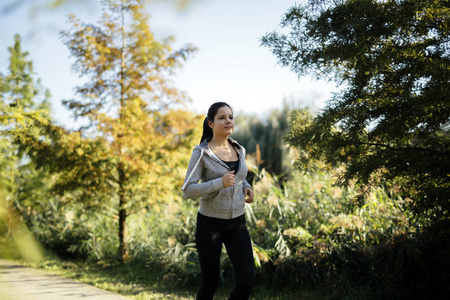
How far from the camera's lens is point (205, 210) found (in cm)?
310

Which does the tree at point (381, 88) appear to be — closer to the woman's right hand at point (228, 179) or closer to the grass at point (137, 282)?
the woman's right hand at point (228, 179)

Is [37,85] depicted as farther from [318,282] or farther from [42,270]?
[318,282]

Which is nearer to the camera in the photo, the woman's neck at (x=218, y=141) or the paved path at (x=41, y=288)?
the woman's neck at (x=218, y=141)

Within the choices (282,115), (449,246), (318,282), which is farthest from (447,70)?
(282,115)

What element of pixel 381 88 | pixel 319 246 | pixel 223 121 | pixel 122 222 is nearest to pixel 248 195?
pixel 223 121

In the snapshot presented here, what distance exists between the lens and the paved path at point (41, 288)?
4.86m

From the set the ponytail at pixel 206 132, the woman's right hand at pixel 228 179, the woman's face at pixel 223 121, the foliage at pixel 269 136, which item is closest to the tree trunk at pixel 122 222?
the ponytail at pixel 206 132

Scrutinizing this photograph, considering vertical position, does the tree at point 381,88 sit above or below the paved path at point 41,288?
above

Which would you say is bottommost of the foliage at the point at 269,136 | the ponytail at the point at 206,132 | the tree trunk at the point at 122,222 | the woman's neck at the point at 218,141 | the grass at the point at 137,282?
the grass at the point at 137,282

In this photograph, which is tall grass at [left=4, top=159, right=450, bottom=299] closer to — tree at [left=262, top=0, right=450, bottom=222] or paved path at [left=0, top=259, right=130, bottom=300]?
tree at [left=262, top=0, right=450, bottom=222]

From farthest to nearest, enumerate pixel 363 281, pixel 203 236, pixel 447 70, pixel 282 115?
pixel 282 115 < pixel 363 281 < pixel 203 236 < pixel 447 70

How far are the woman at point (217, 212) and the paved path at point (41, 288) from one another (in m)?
2.40

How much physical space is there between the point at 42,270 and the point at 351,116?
247 inches

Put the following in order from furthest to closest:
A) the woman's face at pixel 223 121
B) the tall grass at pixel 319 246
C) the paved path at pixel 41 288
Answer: the paved path at pixel 41 288, the tall grass at pixel 319 246, the woman's face at pixel 223 121
